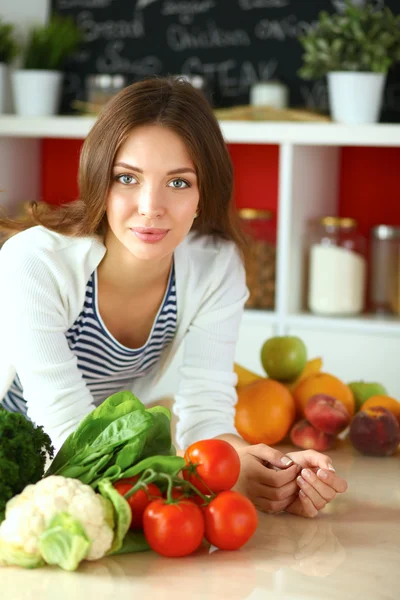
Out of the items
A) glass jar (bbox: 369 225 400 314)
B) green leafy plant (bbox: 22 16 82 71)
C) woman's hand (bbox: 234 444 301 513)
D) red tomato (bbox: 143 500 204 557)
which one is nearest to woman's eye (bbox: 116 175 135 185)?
woman's hand (bbox: 234 444 301 513)

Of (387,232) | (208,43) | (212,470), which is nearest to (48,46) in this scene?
(208,43)

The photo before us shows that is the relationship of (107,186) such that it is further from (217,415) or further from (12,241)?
(217,415)

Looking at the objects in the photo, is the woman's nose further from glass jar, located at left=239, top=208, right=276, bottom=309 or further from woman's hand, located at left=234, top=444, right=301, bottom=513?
glass jar, located at left=239, top=208, right=276, bottom=309

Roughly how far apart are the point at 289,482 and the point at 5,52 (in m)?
2.32

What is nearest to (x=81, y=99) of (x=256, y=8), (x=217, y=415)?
(x=256, y=8)

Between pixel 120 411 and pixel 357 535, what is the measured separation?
0.32 m

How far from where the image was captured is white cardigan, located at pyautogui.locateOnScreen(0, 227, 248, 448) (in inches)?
50.8

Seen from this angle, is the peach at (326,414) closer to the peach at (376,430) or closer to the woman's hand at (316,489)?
the peach at (376,430)

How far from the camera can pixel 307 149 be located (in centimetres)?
284

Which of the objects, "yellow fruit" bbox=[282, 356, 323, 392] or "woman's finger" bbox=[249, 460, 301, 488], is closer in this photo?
"woman's finger" bbox=[249, 460, 301, 488]

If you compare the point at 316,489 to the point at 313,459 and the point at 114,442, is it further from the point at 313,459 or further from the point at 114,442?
the point at 114,442

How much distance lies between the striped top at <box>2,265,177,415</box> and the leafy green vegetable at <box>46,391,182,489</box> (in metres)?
0.38

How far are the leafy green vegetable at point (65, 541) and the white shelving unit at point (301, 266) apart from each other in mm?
1903

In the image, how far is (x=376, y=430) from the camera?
142cm
